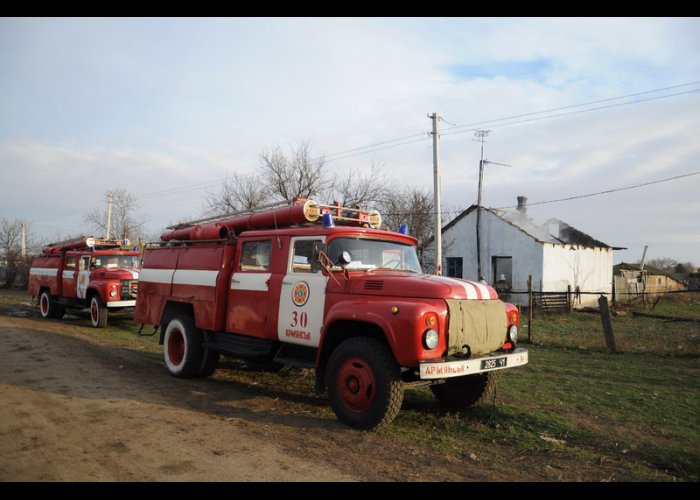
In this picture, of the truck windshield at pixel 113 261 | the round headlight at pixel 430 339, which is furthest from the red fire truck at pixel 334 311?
the truck windshield at pixel 113 261

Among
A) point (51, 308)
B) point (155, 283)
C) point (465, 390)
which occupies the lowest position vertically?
point (465, 390)

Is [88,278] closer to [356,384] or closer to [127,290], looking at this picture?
[127,290]

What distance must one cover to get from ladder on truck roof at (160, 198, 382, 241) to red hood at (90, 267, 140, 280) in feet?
23.9

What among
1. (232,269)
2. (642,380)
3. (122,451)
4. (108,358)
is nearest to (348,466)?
(122,451)

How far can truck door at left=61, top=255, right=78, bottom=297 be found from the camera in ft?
54.9

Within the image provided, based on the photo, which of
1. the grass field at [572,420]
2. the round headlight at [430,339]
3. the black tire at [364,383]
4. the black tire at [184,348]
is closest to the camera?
the grass field at [572,420]

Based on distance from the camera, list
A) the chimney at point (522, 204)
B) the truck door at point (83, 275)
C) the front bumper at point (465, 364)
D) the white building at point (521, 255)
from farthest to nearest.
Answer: the chimney at point (522, 204) < the white building at point (521, 255) < the truck door at point (83, 275) < the front bumper at point (465, 364)

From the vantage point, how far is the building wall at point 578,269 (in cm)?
2436

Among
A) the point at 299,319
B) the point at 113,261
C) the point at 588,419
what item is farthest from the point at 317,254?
the point at 113,261

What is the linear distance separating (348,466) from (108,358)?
7.02 metres

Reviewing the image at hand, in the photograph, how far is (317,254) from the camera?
20.5ft

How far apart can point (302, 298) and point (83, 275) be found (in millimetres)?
12939

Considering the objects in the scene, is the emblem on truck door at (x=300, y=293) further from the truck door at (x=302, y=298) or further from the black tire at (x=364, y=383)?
the black tire at (x=364, y=383)

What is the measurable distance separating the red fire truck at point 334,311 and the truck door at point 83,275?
8.76m
